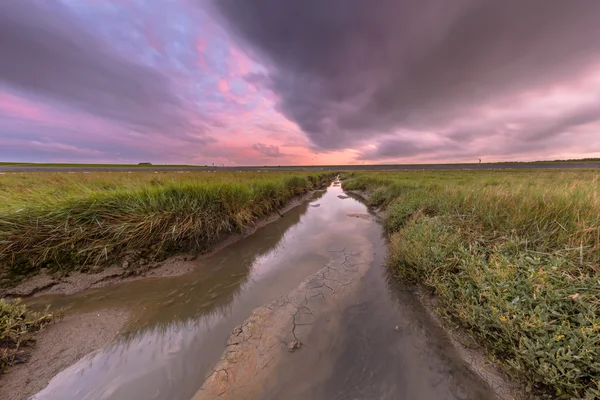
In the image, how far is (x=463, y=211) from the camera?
6.06m

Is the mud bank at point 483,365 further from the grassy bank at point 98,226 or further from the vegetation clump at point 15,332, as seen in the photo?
the grassy bank at point 98,226

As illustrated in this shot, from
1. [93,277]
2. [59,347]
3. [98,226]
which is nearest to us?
[59,347]

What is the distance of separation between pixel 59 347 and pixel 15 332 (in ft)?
1.91

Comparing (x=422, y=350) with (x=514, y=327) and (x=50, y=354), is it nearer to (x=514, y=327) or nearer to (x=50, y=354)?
(x=514, y=327)

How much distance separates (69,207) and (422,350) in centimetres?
847

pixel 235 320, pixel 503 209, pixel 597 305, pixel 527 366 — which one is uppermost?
pixel 503 209

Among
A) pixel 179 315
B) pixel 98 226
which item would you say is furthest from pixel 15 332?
pixel 98 226

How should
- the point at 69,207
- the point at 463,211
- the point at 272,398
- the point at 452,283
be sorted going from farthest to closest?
1. the point at 463,211
2. the point at 69,207
3. the point at 452,283
4. the point at 272,398

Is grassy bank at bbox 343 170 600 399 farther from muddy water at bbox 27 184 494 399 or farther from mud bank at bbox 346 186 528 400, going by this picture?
muddy water at bbox 27 184 494 399

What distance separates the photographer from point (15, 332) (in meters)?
2.81

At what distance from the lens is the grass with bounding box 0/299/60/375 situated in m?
2.62

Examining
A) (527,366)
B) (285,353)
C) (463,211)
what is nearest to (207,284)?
(285,353)

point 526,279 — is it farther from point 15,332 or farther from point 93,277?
point 93,277

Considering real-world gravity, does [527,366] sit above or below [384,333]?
above
